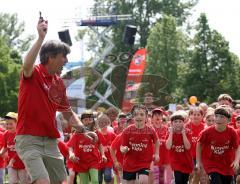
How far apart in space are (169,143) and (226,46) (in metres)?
44.4

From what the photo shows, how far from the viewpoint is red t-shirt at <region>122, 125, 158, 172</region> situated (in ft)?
36.5

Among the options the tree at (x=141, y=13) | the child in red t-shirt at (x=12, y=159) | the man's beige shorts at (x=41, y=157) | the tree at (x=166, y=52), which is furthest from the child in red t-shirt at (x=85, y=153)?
the tree at (x=141, y=13)

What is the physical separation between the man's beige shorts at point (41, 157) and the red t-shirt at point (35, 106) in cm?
8

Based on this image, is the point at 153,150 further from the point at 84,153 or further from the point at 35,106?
the point at 35,106

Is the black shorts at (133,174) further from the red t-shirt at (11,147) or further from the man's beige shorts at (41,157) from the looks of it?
the man's beige shorts at (41,157)

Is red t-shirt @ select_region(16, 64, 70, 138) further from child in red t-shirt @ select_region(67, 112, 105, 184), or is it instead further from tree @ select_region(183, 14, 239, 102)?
tree @ select_region(183, 14, 239, 102)

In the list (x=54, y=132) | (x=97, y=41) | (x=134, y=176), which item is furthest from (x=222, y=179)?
(x=97, y=41)

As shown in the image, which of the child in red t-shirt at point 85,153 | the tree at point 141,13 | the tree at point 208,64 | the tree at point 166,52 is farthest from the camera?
the tree at point 141,13

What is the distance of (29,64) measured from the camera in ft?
20.6

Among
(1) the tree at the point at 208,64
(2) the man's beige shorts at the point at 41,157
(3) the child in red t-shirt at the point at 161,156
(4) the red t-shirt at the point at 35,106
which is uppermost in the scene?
(4) the red t-shirt at the point at 35,106

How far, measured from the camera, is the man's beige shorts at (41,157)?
652 centimetres

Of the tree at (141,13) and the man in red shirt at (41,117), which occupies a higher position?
the man in red shirt at (41,117)

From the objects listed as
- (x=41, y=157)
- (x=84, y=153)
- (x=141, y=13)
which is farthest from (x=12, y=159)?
(x=141, y=13)

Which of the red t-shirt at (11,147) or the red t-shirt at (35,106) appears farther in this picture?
the red t-shirt at (11,147)
